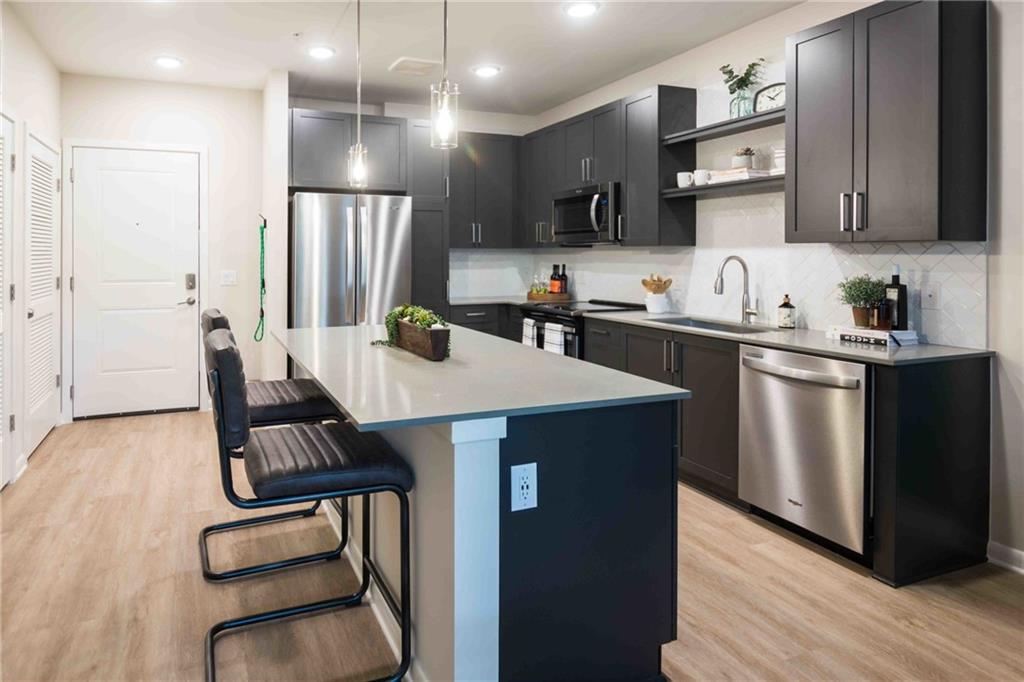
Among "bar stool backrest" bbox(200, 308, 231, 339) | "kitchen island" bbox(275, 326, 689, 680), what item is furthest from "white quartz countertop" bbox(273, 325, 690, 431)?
"bar stool backrest" bbox(200, 308, 231, 339)

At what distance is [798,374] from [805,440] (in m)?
0.29

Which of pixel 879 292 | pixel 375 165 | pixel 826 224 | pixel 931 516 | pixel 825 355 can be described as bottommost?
pixel 931 516

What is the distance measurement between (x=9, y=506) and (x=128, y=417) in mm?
2170

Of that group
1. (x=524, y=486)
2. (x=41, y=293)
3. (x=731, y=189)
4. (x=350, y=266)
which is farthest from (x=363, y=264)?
(x=524, y=486)

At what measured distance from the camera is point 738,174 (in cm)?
404

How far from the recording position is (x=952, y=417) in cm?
297

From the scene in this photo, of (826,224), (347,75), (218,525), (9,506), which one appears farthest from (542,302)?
(9,506)

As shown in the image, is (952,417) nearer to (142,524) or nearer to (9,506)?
(142,524)

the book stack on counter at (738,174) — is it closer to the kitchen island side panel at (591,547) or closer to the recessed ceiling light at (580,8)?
the recessed ceiling light at (580,8)

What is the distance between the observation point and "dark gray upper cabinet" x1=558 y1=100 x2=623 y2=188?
5.09 m

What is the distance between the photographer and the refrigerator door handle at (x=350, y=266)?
5.43 m

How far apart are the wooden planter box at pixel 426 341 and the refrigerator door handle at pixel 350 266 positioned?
8.51 ft

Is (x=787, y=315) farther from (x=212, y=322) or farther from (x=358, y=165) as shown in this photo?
(x=212, y=322)

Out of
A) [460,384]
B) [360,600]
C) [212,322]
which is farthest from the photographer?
[212,322]
